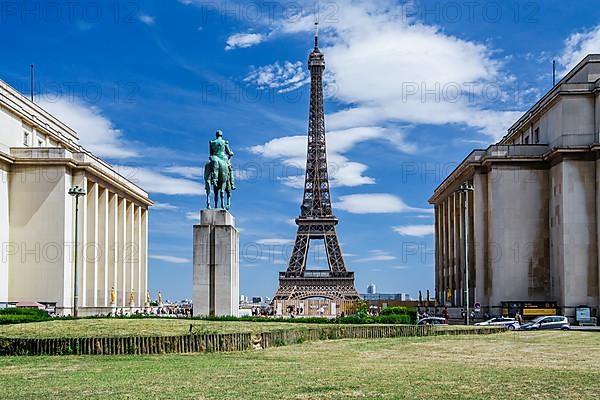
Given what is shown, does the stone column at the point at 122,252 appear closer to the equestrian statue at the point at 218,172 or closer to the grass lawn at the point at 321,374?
the equestrian statue at the point at 218,172

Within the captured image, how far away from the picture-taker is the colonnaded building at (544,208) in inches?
3002

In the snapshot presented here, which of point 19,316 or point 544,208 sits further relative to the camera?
point 544,208

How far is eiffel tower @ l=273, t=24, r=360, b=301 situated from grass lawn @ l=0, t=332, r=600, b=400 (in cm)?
9851

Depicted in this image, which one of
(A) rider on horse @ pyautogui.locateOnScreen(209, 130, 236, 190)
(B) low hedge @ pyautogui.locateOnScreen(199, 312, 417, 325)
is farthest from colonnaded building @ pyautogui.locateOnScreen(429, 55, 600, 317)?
(A) rider on horse @ pyautogui.locateOnScreen(209, 130, 236, 190)

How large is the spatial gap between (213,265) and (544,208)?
4416 centimetres

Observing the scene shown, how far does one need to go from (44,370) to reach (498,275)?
61.6 metres

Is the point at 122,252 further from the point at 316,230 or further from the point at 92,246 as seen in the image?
the point at 316,230

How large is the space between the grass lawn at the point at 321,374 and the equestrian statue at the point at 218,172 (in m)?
16.4

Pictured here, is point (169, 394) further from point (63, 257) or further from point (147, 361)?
point (63, 257)

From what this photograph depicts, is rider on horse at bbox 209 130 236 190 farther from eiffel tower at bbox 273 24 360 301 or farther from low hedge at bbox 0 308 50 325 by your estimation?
eiffel tower at bbox 273 24 360 301

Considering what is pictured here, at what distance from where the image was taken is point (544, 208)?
8256 centimetres

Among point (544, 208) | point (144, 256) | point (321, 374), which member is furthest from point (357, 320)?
point (144, 256)

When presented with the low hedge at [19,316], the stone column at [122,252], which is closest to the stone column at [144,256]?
the stone column at [122,252]

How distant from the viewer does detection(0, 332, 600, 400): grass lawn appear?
20.2 metres
